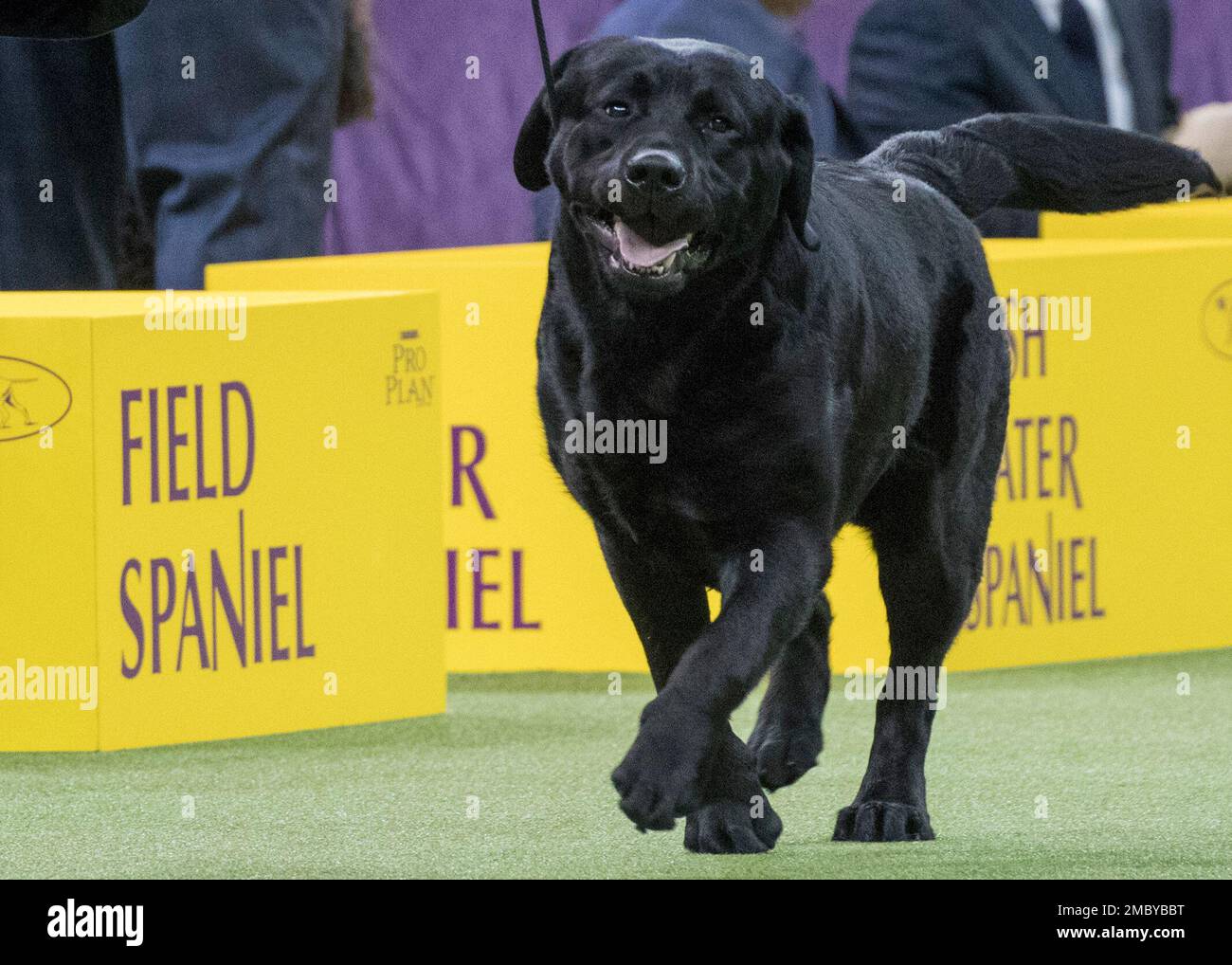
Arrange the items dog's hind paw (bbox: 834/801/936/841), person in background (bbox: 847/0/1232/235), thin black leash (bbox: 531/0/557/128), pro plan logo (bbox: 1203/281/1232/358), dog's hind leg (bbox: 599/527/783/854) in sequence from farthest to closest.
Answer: person in background (bbox: 847/0/1232/235), pro plan logo (bbox: 1203/281/1232/358), dog's hind paw (bbox: 834/801/936/841), dog's hind leg (bbox: 599/527/783/854), thin black leash (bbox: 531/0/557/128)

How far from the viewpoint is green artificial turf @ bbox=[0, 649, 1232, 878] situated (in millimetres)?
4863

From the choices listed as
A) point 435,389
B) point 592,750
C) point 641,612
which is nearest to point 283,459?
point 435,389

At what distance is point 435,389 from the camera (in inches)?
262

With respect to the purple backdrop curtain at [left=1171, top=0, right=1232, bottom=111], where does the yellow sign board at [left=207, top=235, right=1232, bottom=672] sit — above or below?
below

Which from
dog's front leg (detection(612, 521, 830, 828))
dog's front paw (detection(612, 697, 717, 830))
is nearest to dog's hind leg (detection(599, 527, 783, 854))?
dog's front leg (detection(612, 521, 830, 828))

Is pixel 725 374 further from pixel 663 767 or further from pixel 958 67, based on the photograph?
pixel 958 67

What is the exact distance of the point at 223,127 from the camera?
8648 millimetres

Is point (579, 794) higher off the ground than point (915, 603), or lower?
lower

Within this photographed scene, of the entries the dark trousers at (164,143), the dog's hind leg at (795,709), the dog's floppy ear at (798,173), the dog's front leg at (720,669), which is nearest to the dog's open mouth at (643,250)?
the dog's floppy ear at (798,173)

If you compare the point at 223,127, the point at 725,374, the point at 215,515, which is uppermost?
the point at 223,127

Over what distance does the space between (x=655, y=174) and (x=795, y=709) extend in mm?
1506

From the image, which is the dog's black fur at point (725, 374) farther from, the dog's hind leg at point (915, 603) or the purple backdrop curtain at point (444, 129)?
the purple backdrop curtain at point (444, 129)

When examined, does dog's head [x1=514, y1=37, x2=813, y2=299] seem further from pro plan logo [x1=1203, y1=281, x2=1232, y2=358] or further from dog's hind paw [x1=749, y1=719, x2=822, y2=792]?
pro plan logo [x1=1203, y1=281, x2=1232, y2=358]

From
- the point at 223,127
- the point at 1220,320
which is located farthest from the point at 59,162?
the point at 1220,320
